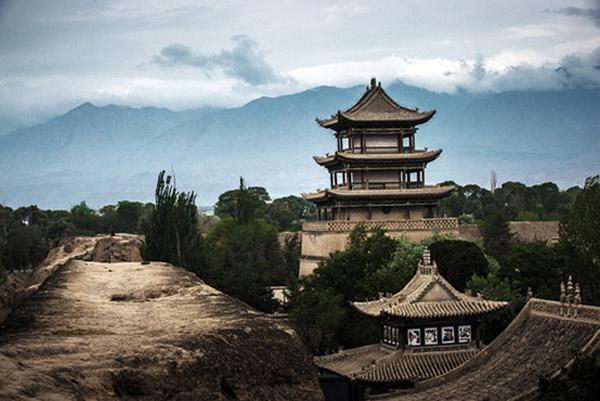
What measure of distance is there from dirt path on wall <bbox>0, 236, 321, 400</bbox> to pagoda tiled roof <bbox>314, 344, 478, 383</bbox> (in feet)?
47.8

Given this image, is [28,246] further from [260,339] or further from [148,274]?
[260,339]

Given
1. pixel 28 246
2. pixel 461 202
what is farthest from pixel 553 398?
pixel 461 202

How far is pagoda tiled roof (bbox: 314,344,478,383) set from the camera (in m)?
24.3

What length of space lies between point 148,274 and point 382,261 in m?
20.8

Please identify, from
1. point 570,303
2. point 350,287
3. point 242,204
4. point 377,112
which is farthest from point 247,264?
A: point 242,204

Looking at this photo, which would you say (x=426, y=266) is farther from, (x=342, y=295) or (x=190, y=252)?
(x=190, y=252)

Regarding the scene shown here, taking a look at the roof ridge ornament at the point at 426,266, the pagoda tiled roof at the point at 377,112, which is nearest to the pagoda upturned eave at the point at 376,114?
the pagoda tiled roof at the point at 377,112

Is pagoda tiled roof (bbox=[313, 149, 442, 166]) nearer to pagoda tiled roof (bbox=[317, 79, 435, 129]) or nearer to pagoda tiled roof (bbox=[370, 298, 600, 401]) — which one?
pagoda tiled roof (bbox=[317, 79, 435, 129])

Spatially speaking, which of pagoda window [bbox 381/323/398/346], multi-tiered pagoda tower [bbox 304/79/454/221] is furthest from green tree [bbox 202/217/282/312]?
pagoda window [bbox 381/323/398/346]

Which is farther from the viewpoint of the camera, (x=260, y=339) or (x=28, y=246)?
(x=28, y=246)

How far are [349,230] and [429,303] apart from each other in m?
18.4

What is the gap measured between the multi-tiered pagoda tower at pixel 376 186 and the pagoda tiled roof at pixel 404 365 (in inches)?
710

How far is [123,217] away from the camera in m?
113

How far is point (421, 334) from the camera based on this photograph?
2553 centimetres
